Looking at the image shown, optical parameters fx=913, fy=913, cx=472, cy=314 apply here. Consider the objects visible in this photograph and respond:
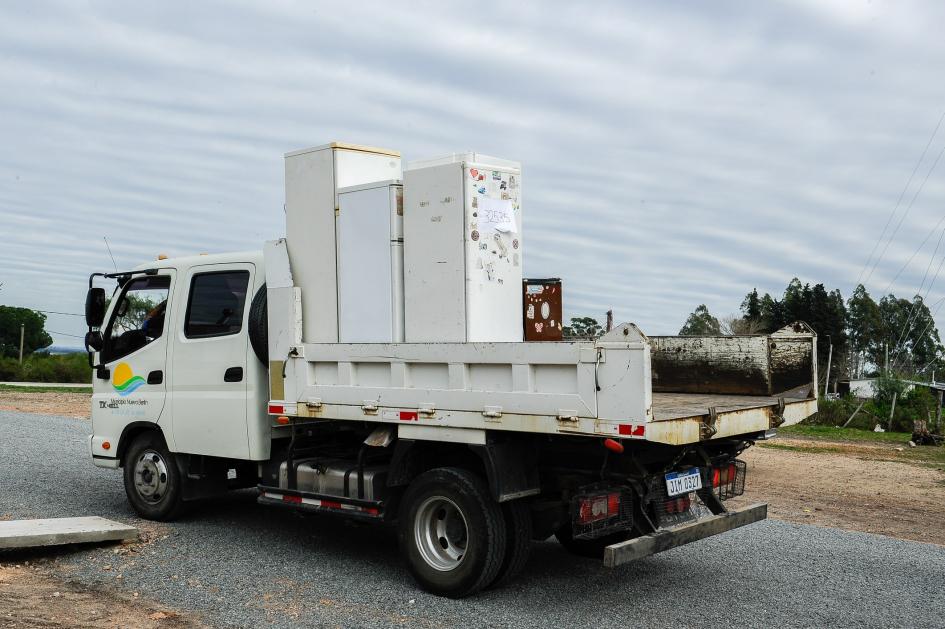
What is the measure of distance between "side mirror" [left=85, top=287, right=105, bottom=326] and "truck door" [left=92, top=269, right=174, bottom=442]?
0.26m

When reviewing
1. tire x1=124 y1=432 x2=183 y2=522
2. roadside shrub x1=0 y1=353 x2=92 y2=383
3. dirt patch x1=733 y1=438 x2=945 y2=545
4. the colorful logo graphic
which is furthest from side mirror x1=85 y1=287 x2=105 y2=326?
roadside shrub x1=0 y1=353 x2=92 y2=383

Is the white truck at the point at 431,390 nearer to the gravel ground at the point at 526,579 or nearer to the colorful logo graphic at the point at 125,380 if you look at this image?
the colorful logo graphic at the point at 125,380

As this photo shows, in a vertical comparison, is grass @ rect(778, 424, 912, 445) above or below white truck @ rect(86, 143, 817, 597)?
below

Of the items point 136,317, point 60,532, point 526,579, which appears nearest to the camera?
point 526,579

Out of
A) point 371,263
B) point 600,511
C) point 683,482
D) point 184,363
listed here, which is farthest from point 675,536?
point 184,363

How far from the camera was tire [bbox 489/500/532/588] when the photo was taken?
6047 mm

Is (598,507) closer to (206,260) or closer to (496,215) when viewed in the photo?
(496,215)

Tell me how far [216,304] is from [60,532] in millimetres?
2242

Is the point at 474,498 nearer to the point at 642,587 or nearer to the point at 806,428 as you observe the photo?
the point at 642,587

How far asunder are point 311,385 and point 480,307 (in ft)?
5.39

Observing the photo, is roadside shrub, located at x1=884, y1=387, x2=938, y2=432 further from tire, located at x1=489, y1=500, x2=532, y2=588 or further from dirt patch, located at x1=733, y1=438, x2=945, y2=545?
tire, located at x1=489, y1=500, x2=532, y2=588

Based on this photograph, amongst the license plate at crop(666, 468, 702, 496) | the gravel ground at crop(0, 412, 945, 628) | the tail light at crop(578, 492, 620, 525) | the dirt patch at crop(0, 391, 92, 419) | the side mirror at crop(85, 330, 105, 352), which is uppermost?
the side mirror at crop(85, 330, 105, 352)

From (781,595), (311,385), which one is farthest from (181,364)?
(781,595)

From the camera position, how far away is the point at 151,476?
846 centimetres
